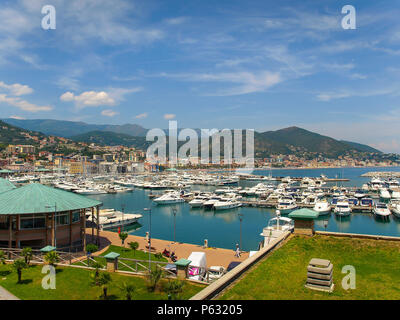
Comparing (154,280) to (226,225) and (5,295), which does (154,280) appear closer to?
(5,295)

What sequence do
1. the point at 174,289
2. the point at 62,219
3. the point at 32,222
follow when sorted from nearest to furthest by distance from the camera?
the point at 174,289 < the point at 32,222 < the point at 62,219

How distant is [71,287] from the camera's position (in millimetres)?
11023

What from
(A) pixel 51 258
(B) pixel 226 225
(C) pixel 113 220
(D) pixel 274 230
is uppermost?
(A) pixel 51 258

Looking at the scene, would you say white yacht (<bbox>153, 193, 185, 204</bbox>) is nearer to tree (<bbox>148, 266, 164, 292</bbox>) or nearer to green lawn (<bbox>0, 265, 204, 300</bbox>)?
green lawn (<bbox>0, 265, 204, 300</bbox>)

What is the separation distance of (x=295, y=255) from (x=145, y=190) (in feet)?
239

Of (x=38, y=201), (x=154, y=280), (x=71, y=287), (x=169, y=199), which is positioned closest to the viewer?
(x=154, y=280)

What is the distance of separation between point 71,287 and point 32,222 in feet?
29.0

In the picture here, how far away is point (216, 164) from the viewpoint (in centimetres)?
19825

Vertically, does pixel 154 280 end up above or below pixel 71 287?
above

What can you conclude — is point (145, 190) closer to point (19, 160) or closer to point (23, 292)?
point (23, 292)

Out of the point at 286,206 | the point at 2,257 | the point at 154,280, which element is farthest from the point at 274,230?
the point at 286,206

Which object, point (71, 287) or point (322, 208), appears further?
point (322, 208)
